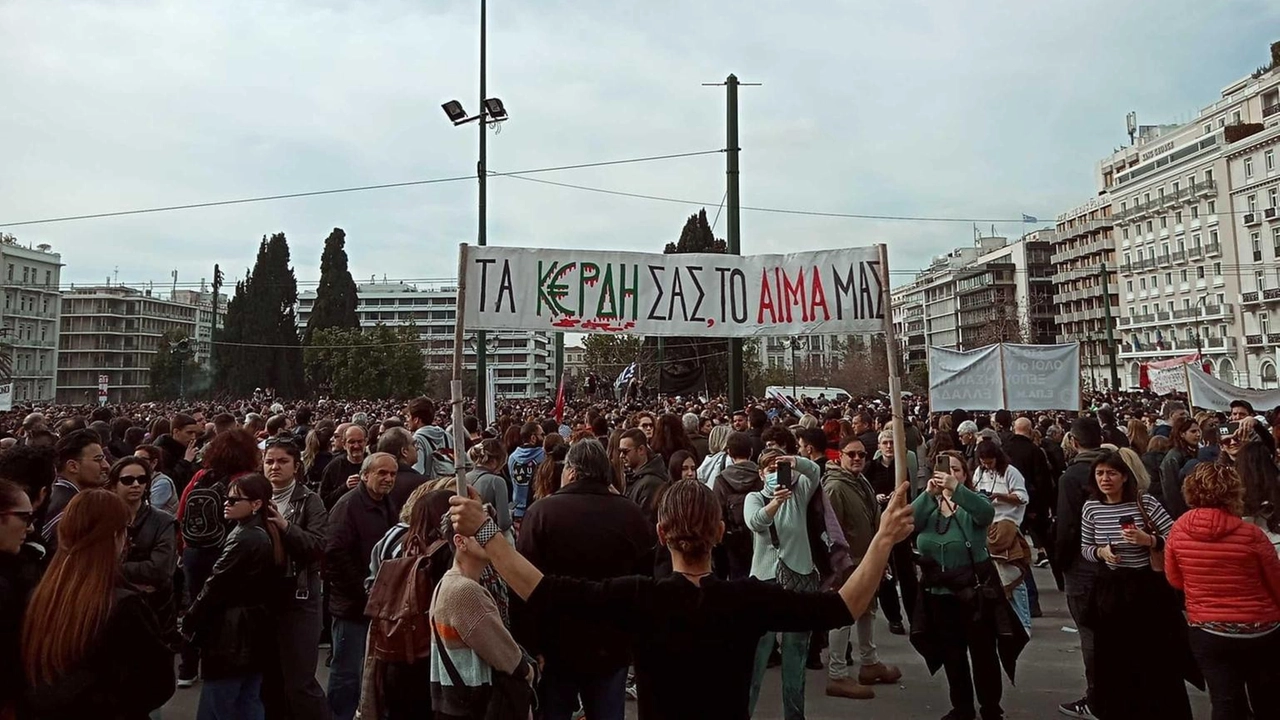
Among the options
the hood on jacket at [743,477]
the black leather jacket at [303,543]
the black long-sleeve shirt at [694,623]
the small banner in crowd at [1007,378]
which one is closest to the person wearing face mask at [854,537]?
the hood on jacket at [743,477]

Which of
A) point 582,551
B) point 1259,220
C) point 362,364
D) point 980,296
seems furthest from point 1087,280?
point 582,551

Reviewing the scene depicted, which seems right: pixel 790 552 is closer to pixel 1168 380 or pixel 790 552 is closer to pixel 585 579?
Answer: pixel 585 579

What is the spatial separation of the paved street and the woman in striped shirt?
78 cm

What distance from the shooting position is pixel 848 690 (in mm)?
5801

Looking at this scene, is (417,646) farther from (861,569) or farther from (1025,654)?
(1025,654)

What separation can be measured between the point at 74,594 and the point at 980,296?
116 m

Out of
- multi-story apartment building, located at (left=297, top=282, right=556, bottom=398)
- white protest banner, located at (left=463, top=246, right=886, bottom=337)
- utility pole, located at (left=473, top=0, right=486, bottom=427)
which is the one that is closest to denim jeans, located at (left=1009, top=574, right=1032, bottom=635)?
white protest banner, located at (left=463, top=246, right=886, bottom=337)

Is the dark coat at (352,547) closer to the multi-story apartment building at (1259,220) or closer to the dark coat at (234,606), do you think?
the dark coat at (234,606)

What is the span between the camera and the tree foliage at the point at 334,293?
72938 mm

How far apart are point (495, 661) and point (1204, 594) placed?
11.8 ft

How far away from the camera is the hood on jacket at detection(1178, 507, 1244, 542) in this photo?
13.7ft

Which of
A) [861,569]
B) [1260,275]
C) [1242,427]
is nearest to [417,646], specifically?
[861,569]

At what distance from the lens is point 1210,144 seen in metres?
67.6

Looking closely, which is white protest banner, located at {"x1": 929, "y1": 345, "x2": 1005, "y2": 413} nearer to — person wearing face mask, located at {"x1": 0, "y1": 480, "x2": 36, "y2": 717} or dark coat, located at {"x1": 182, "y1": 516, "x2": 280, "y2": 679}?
dark coat, located at {"x1": 182, "y1": 516, "x2": 280, "y2": 679}
